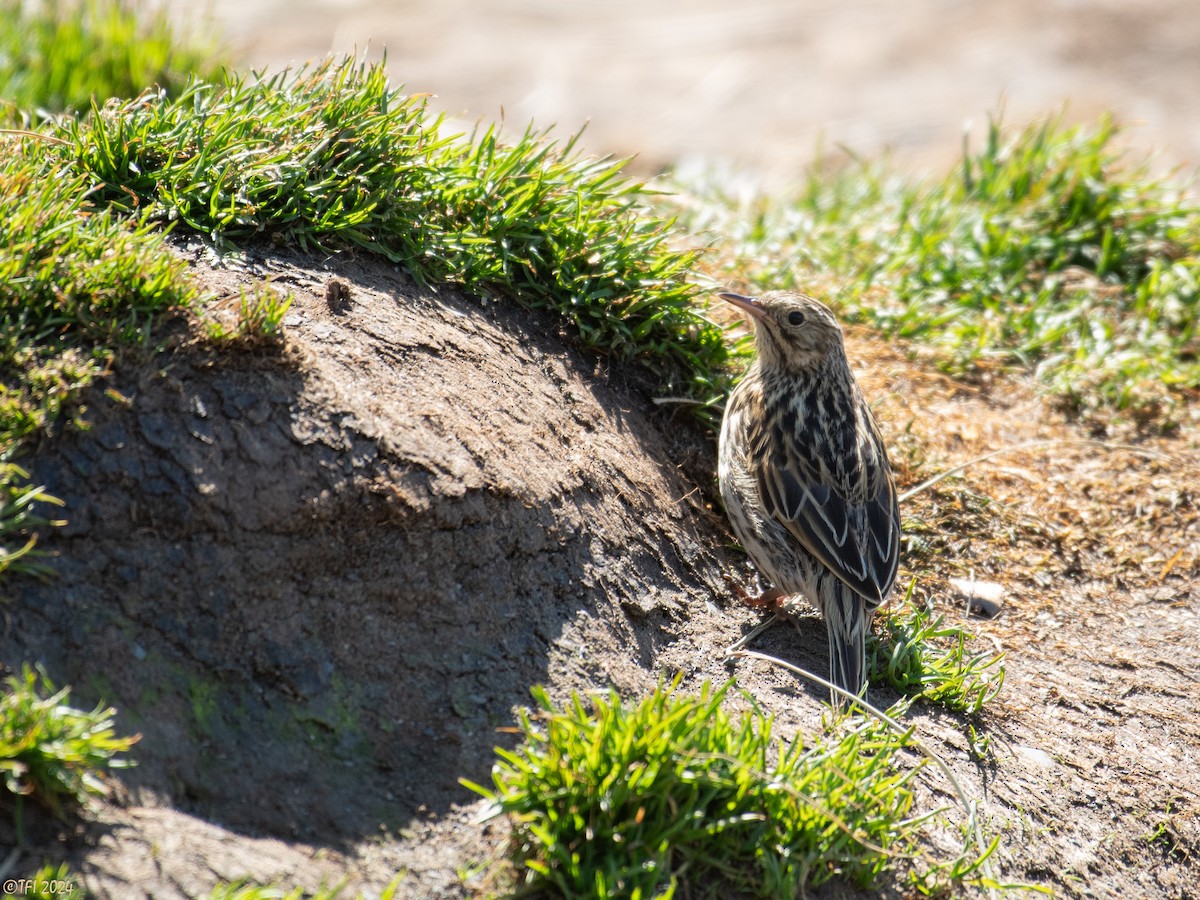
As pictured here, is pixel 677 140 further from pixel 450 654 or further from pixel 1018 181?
pixel 450 654

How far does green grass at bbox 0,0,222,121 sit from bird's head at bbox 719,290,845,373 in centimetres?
424

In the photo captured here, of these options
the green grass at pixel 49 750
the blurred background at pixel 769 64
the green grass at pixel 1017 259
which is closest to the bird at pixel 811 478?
the green grass at pixel 1017 259

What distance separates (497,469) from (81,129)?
7.65ft

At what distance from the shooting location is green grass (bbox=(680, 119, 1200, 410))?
686 cm

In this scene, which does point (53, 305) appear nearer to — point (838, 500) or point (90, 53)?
point (838, 500)

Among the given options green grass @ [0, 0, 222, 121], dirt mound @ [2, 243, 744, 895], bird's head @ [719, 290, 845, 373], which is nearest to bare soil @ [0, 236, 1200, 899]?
dirt mound @ [2, 243, 744, 895]

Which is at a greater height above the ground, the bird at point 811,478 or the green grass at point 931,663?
the bird at point 811,478

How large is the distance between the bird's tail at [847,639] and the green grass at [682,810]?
0.86 meters

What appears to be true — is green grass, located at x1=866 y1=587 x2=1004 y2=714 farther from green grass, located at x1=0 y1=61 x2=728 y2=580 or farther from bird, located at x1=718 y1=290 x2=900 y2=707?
green grass, located at x1=0 y1=61 x2=728 y2=580

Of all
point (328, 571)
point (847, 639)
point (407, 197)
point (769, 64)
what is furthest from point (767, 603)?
point (769, 64)

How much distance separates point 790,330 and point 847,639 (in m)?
1.55

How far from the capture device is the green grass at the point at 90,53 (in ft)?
24.8

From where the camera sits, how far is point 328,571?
160 inches

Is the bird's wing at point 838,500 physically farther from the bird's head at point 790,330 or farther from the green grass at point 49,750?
the green grass at point 49,750
